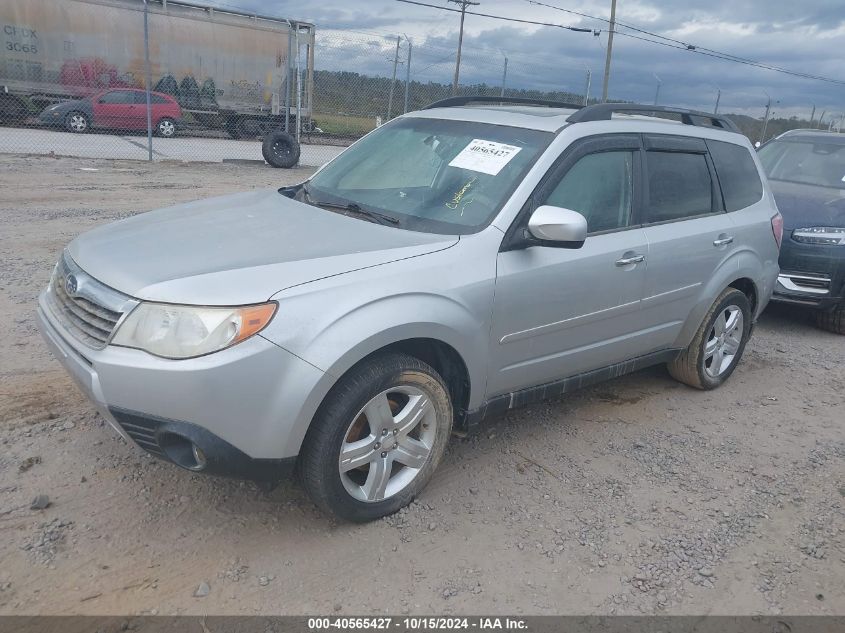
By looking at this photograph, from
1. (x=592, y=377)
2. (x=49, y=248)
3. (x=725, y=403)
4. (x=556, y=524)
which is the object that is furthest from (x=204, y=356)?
(x=49, y=248)

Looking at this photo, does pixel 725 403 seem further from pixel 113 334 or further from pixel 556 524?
pixel 113 334

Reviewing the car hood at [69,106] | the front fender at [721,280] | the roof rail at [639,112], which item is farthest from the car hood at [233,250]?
the car hood at [69,106]

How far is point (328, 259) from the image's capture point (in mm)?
2959

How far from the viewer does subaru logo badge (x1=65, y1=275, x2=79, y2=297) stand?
298 cm

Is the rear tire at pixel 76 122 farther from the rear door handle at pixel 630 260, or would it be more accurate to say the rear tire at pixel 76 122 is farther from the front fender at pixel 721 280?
the rear door handle at pixel 630 260

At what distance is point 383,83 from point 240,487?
60.1 feet

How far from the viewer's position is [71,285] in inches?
119

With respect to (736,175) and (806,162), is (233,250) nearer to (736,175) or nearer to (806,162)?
(736,175)

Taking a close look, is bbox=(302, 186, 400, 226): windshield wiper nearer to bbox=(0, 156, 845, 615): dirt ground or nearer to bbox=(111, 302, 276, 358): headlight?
bbox=(111, 302, 276, 358): headlight

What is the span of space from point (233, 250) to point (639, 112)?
2.55 metres

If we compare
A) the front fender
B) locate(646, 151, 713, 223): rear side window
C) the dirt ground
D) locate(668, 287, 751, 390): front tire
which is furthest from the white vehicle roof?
the dirt ground

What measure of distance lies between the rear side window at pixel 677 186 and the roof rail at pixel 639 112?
0.28m

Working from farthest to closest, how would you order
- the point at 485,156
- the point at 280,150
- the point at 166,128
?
the point at 166,128 < the point at 280,150 < the point at 485,156

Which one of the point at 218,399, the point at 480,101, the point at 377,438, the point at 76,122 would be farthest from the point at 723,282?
the point at 76,122
